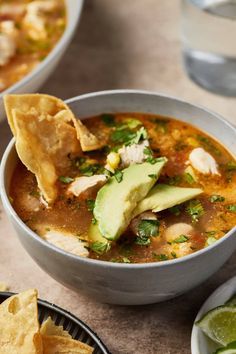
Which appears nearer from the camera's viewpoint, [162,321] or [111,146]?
[162,321]

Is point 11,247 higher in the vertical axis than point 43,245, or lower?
lower

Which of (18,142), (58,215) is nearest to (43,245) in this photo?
(58,215)

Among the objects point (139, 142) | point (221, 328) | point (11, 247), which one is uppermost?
point (139, 142)

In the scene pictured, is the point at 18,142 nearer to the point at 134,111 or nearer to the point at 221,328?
the point at 134,111

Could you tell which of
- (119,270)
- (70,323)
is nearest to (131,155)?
(119,270)

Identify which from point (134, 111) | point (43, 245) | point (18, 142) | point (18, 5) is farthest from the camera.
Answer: point (18, 5)

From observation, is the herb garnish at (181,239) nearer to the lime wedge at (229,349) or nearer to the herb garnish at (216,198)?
the herb garnish at (216,198)

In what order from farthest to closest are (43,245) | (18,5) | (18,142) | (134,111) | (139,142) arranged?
(18,5) < (134,111) < (139,142) < (18,142) < (43,245)
